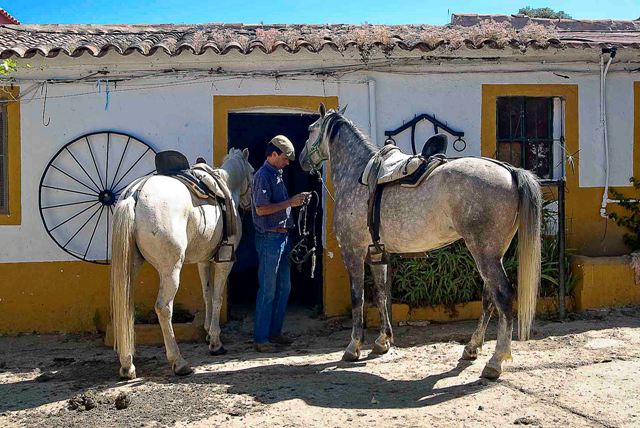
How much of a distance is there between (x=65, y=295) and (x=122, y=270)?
2.79 m

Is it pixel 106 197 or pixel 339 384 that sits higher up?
pixel 106 197

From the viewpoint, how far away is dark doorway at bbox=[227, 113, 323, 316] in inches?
365

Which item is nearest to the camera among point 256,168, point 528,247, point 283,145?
point 528,247

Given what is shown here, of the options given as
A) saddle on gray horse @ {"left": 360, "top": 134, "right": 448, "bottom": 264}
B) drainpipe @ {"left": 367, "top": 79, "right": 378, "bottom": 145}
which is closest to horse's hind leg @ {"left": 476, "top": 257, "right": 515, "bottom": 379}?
saddle on gray horse @ {"left": 360, "top": 134, "right": 448, "bottom": 264}

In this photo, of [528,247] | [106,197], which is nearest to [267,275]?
[106,197]

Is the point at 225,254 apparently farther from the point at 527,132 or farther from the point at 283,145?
the point at 527,132

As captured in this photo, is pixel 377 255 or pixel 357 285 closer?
pixel 357 285

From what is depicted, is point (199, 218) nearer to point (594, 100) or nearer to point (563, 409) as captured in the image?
point (563, 409)

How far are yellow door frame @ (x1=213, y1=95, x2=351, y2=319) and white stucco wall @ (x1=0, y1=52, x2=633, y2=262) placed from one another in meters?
0.08

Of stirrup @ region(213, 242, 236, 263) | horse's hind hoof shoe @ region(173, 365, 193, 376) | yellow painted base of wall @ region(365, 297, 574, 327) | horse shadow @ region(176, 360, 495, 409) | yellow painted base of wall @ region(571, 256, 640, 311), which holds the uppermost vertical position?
stirrup @ region(213, 242, 236, 263)

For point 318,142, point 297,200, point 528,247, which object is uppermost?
point 318,142

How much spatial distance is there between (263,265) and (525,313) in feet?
8.55

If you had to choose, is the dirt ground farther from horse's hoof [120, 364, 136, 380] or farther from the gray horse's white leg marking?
the gray horse's white leg marking

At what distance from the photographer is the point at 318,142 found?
256 inches
